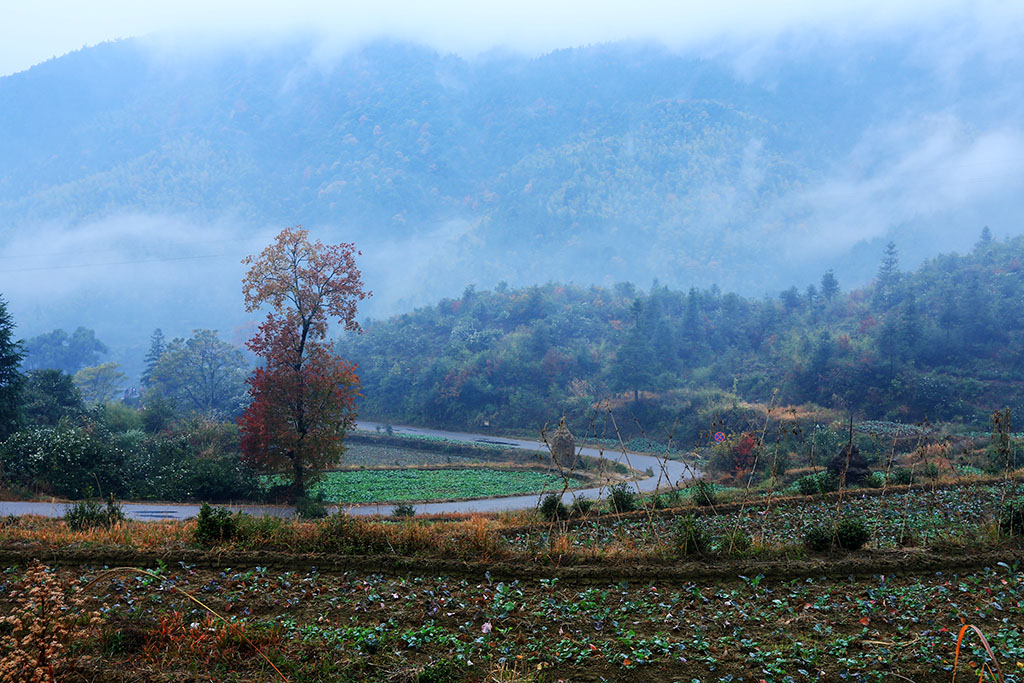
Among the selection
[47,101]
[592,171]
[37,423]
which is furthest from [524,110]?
[37,423]

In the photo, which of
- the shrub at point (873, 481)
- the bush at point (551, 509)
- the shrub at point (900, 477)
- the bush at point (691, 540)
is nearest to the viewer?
the bush at point (691, 540)

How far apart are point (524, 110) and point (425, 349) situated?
14890cm

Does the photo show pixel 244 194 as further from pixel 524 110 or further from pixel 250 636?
pixel 250 636

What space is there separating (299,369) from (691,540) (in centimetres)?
1534

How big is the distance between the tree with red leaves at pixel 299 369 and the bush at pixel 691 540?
12.9 m

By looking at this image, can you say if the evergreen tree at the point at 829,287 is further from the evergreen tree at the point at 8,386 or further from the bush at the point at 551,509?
the evergreen tree at the point at 8,386

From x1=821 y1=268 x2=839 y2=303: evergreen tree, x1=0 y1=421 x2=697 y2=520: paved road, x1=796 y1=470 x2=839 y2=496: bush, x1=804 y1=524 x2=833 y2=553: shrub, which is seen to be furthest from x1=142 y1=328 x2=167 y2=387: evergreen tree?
x1=821 y1=268 x2=839 y2=303: evergreen tree

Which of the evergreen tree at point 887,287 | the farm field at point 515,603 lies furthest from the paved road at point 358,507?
the evergreen tree at point 887,287

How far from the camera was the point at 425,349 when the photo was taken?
5781 centimetres

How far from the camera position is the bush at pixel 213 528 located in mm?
8344

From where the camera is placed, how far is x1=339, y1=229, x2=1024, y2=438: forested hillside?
4016cm

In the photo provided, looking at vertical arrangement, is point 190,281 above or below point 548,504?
above

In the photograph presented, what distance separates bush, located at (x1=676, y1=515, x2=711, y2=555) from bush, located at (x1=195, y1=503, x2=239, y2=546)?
612 cm

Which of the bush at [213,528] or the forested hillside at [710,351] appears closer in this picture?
the bush at [213,528]
